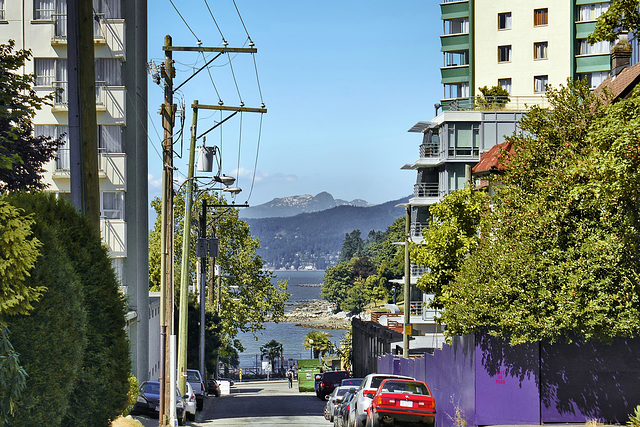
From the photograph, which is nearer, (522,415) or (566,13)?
(522,415)

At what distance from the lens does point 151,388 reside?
3002 centimetres

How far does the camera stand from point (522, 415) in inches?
829

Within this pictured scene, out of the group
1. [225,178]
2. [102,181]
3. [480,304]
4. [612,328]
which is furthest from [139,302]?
[612,328]

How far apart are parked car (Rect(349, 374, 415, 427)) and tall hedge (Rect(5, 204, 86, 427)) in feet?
37.3

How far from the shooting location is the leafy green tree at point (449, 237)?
28641mm

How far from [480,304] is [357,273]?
580 feet

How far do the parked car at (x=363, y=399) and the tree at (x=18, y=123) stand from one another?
1042cm

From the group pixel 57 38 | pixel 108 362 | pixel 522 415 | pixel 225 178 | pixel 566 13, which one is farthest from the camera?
pixel 566 13

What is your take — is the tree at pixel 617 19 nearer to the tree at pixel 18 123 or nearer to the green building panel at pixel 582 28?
the tree at pixel 18 123

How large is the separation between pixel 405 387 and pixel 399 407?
2.73 ft

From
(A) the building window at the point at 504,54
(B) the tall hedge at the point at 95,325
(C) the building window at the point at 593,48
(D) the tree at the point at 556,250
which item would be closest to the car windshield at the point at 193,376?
(D) the tree at the point at 556,250

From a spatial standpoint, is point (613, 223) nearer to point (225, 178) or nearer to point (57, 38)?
point (225, 178)

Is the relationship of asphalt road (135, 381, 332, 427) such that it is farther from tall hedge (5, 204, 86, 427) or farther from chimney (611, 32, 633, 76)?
chimney (611, 32, 633, 76)

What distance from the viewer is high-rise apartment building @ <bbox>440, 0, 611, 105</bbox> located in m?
58.7
